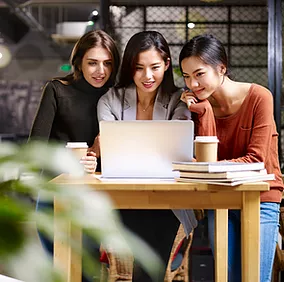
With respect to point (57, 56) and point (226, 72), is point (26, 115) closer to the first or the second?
point (57, 56)

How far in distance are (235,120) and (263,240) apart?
47 centimetres

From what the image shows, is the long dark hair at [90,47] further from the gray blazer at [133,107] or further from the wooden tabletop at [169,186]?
the wooden tabletop at [169,186]

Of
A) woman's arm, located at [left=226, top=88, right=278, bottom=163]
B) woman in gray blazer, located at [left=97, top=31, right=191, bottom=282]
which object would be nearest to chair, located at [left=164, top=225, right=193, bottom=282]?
woman in gray blazer, located at [left=97, top=31, right=191, bottom=282]

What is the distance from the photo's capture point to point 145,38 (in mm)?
2793

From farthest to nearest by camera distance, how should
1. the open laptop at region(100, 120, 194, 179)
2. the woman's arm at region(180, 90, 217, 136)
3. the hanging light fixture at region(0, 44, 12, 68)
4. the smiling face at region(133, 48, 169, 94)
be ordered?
1. the hanging light fixture at region(0, 44, 12, 68)
2. the smiling face at region(133, 48, 169, 94)
3. the woman's arm at region(180, 90, 217, 136)
4. the open laptop at region(100, 120, 194, 179)

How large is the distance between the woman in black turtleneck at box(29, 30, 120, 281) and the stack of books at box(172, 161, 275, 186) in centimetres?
78

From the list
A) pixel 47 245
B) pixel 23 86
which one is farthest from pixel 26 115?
pixel 47 245

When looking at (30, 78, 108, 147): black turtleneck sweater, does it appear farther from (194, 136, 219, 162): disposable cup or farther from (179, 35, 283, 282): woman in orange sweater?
(194, 136, 219, 162): disposable cup

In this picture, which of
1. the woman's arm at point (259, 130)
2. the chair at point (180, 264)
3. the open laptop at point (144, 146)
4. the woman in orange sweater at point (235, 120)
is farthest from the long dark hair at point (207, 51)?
the chair at point (180, 264)

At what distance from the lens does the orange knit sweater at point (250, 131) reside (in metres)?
2.40

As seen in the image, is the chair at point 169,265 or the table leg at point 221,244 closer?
the table leg at point 221,244

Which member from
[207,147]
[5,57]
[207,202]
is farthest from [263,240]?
[5,57]

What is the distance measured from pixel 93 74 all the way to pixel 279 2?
2.72 meters

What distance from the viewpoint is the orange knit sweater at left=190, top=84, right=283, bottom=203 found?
2403mm
